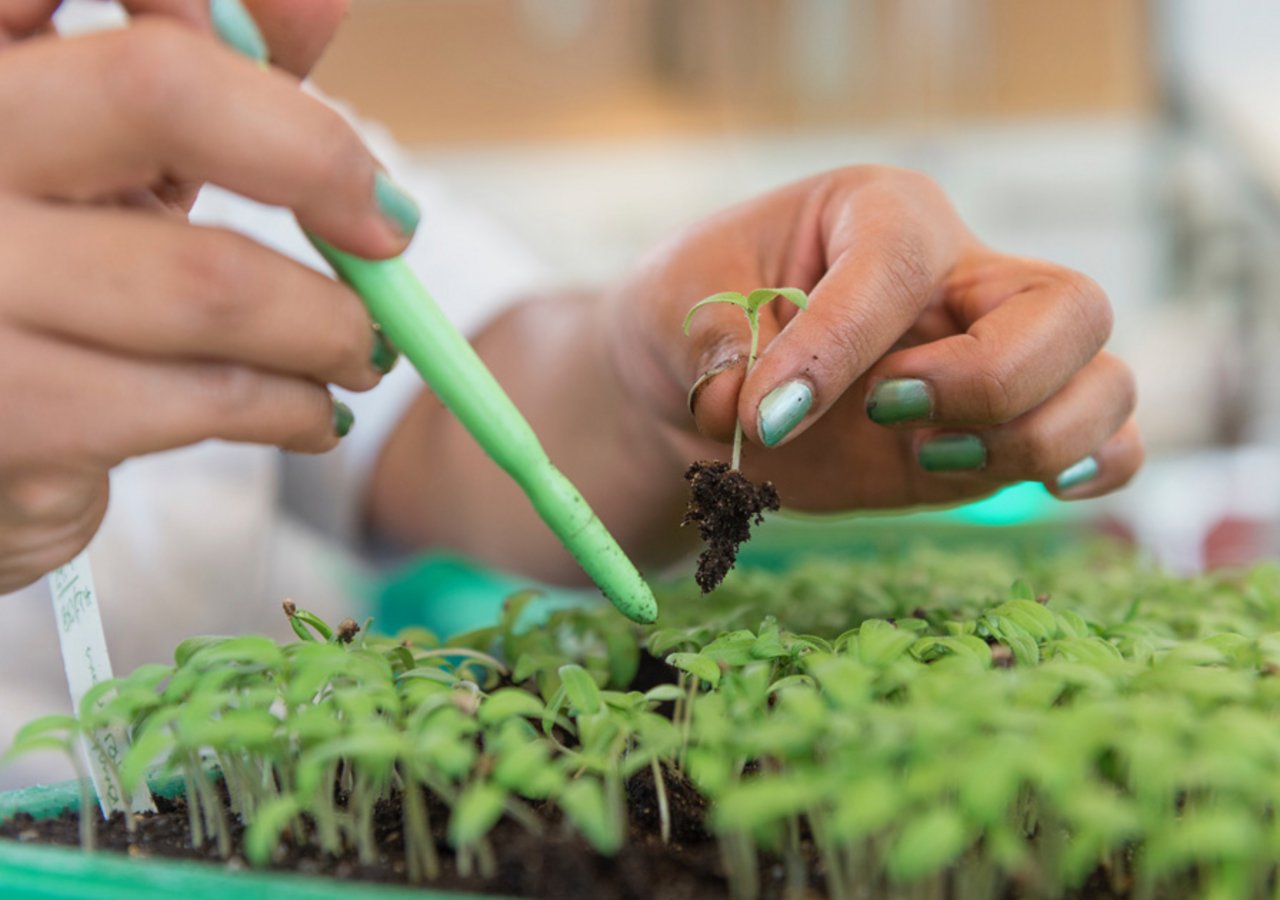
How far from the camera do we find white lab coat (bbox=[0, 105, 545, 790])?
3.72ft

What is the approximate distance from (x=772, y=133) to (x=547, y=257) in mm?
1166

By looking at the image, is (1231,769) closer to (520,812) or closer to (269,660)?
(520,812)

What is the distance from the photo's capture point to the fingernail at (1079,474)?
861 millimetres

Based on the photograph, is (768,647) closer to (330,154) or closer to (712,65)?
(330,154)

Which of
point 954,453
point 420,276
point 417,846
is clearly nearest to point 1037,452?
point 954,453

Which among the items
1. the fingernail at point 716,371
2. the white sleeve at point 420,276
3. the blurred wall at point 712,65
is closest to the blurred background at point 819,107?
the blurred wall at point 712,65

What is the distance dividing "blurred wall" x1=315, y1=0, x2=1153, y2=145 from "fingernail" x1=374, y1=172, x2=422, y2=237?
14.6ft

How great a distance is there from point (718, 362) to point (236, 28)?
335 mm

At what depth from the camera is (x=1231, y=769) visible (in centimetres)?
40

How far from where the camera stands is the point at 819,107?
4754mm

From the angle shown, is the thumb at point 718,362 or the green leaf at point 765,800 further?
the thumb at point 718,362

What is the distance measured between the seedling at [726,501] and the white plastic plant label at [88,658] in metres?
0.35

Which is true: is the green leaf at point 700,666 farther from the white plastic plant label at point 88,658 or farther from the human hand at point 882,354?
the white plastic plant label at point 88,658

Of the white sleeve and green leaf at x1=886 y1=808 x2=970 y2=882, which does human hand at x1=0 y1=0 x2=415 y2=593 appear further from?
the white sleeve
